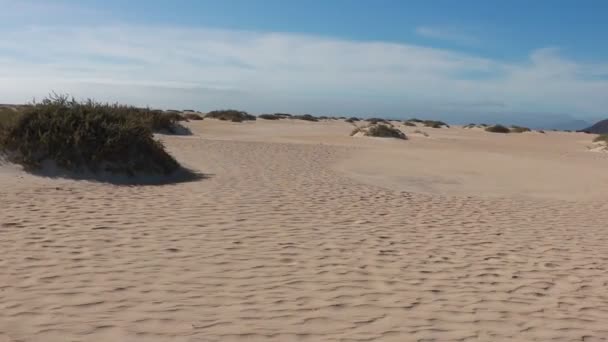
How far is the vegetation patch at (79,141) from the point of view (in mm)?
12344

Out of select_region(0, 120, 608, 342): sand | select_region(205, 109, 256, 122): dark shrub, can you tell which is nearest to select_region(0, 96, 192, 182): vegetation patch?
select_region(0, 120, 608, 342): sand

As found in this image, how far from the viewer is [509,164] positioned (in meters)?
22.0

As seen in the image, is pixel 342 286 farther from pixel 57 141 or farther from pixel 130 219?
pixel 57 141

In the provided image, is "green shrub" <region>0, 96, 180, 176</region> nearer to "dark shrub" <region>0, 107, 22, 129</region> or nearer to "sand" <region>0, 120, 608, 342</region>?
"dark shrub" <region>0, 107, 22, 129</region>

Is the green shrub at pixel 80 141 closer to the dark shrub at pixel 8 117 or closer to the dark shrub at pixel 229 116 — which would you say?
the dark shrub at pixel 8 117

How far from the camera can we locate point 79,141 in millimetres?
12547

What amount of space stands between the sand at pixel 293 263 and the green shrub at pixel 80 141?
33.2 inches

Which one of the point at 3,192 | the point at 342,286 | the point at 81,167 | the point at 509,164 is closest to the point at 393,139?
the point at 509,164

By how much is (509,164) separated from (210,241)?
17276 millimetres

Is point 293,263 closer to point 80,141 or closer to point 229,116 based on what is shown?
point 80,141

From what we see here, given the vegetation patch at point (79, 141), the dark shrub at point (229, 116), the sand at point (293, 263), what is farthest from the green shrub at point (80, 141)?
the dark shrub at point (229, 116)

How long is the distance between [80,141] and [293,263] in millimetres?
7871

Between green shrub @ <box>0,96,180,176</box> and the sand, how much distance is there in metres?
0.84

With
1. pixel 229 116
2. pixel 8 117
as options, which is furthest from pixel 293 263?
pixel 229 116
